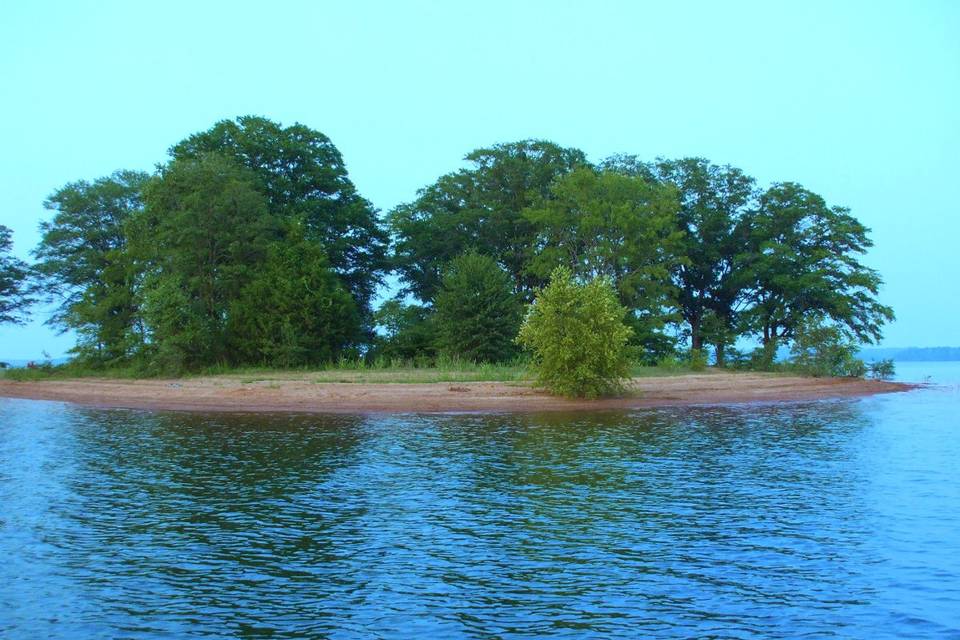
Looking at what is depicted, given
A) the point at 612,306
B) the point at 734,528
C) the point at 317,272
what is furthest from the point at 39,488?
the point at 317,272

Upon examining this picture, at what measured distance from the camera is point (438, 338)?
4925 centimetres

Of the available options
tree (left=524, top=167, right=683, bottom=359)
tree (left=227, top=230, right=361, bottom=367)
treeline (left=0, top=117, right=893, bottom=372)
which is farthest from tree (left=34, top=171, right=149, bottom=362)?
tree (left=524, top=167, right=683, bottom=359)

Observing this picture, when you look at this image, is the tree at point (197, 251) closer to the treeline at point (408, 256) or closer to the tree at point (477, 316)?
the treeline at point (408, 256)

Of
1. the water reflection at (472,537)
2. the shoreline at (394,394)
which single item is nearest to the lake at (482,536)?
the water reflection at (472,537)

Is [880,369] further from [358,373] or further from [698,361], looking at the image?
[358,373]

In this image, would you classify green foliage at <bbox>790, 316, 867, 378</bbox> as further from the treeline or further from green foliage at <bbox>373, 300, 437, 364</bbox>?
green foliage at <bbox>373, 300, 437, 364</bbox>

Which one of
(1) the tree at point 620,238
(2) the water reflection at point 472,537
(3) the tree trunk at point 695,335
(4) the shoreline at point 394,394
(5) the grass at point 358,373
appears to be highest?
(1) the tree at point 620,238

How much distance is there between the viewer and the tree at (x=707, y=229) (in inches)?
2370

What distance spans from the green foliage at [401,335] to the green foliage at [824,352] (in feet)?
78.8

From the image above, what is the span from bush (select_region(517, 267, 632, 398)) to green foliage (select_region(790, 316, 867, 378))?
20532 millimetres

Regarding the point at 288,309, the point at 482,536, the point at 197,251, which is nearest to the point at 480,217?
the point at 288,309

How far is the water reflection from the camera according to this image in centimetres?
897

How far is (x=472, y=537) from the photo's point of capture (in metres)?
12.3

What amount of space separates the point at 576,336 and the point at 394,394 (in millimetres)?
8594
